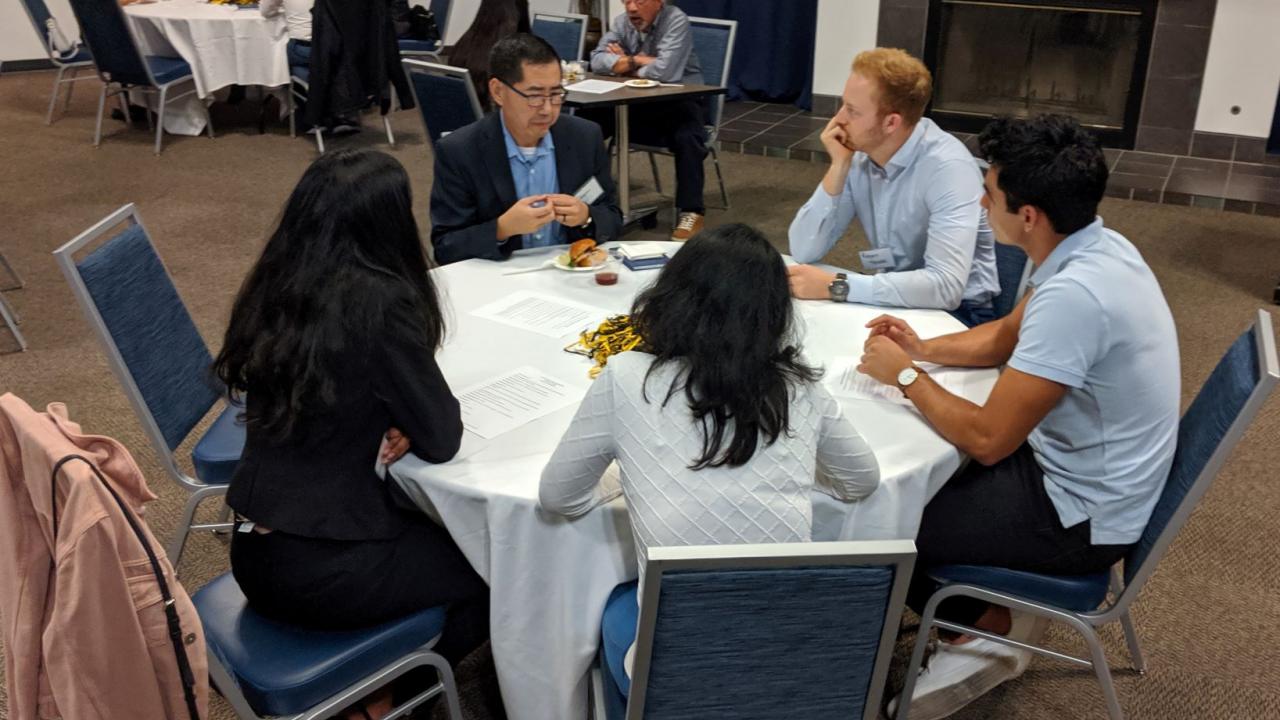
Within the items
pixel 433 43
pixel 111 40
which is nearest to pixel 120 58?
pixel 111 40

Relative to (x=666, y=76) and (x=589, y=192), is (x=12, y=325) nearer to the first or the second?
(x=589, y=192)

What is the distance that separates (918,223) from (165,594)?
73.2 inches

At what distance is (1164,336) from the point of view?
5.76 ft

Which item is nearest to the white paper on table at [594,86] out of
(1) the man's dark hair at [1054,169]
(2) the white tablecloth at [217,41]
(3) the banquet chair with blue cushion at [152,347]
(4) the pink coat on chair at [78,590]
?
(2) the white tablecloth at [217,41]

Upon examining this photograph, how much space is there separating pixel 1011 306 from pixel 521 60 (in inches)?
54.9

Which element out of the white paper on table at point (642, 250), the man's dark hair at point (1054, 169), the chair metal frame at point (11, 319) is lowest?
the chair metal frame at point (11, 319)

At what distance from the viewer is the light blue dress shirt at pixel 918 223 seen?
2.38 meters

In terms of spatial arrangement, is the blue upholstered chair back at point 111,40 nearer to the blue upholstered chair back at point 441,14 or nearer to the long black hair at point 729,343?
the blue upholstered chair back at point 441,14

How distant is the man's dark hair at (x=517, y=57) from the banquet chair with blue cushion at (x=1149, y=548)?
1.61 metres

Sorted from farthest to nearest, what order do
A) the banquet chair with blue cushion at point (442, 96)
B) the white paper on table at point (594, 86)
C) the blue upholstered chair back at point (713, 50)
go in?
the blue upholstered chair back at point (713, 50) < the white paper on table at point (594, 86) < the banquet chair with blue cushion at point (442, 96)

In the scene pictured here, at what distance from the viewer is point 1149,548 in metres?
1.81

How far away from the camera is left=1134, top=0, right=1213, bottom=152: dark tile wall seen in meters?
5.59

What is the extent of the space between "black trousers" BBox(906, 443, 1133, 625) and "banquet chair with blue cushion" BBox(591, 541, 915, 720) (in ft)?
1.80

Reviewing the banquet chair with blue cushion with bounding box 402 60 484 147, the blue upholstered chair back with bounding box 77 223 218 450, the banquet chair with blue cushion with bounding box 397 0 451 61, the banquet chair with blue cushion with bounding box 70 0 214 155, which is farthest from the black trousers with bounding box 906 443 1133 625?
the banquet chair with blue cushion with bounding box 397 0 451 61
